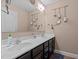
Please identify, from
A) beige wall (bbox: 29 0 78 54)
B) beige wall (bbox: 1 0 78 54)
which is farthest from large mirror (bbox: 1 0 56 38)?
beige wall (bbox: 29 0 78 54)

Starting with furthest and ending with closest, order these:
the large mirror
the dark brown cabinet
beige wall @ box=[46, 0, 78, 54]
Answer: beige wall @ box=[46, 0, 78, 54] < the large mirror < the dark brown cabinet

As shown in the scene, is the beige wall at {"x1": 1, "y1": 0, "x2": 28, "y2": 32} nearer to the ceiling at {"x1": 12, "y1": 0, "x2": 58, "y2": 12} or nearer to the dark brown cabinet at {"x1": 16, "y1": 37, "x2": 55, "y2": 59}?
the ceiling at {"x1": 12, "y1": 0, "x2": 58, "y2": 12}

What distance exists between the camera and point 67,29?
246 cm

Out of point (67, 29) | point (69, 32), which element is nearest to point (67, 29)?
point (67, 29)

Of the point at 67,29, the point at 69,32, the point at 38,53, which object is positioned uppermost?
the point at 67,29

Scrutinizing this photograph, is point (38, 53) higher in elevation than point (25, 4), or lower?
lower

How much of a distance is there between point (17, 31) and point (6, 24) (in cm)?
37

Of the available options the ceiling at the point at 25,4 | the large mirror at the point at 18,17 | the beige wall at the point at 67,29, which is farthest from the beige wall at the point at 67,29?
the ceiling at the point at 25,4

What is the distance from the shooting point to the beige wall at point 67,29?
2316mm

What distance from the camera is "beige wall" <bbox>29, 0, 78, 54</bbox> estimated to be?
91.2 inches

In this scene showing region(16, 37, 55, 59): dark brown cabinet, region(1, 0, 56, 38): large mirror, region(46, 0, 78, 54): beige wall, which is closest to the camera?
region(16, 37, 55, 59): dark brown cabinet

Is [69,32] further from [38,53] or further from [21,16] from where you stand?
[21,16]

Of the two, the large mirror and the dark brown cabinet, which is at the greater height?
the large mirror

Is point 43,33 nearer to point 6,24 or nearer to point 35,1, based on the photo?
point 35,1
